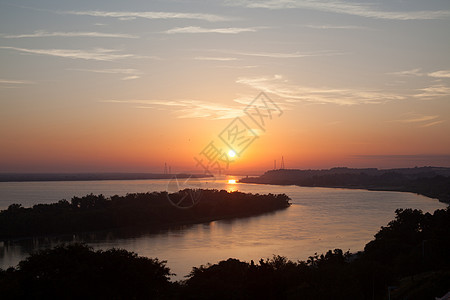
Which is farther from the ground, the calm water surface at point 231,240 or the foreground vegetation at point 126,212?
the foreground vegetation at point 126,212

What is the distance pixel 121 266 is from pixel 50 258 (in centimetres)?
97

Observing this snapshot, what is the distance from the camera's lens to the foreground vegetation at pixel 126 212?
656 inches

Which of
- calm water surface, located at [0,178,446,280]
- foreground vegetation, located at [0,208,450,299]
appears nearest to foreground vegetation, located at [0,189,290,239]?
calm water surface, located at [0,178,446,280]

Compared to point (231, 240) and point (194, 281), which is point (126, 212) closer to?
point (231, 240)

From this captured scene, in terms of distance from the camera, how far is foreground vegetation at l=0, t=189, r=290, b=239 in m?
16.7

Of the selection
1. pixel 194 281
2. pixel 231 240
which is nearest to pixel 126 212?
pixel 231 240

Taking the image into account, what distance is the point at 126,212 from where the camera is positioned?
19.4m

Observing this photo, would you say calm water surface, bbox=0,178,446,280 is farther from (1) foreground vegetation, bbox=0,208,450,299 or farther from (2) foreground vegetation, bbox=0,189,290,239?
(1) foreground vegetation, bbox=0,208,450,299

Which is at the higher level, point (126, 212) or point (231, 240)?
point (126, 212)

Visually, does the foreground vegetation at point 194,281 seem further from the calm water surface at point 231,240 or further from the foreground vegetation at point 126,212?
the foreground vegetation at point 126,212

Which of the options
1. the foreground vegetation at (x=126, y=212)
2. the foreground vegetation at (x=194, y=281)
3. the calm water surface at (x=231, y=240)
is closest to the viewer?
the foreground vegetation at (x=194, y=281)

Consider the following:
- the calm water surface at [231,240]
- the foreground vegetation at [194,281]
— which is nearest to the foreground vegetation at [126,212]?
the calm water surface at [231,240]

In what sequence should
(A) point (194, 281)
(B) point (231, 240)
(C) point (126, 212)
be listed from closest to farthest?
(A) point (194, 281), (B) point (231, 240), (C) point (126, 212)

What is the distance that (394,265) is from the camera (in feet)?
28.9
